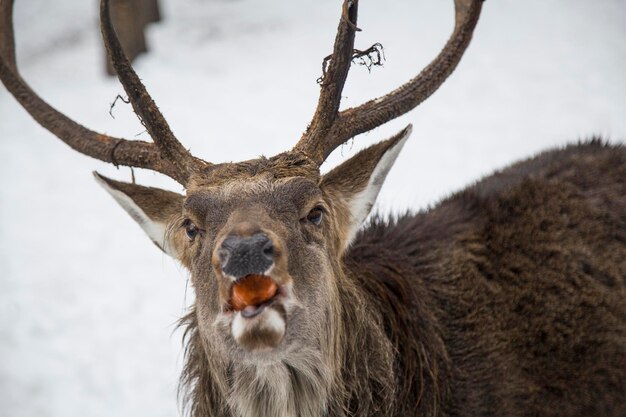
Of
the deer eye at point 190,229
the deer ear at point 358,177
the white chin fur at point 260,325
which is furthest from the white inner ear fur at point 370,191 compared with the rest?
the white chin fur at point 260,325

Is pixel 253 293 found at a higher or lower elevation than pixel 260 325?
higher

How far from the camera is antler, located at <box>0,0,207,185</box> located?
315 centimetres

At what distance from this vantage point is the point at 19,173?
27.3 ft

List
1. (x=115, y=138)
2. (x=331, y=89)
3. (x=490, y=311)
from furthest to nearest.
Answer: (x=115, y=138) < (x=490, y=311) < (x=331, y=89)

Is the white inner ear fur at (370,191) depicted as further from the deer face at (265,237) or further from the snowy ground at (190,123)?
the snowy ground at (190,123)

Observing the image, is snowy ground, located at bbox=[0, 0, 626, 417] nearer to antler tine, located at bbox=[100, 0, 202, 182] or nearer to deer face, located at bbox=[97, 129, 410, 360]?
deer face, located at bbox=[97, 129, 410, 360]

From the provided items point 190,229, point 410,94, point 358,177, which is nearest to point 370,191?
point 358,177

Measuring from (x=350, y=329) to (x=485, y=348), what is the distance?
0.82m

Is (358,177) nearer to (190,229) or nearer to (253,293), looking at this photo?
(190,229)

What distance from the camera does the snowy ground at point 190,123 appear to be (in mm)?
5801

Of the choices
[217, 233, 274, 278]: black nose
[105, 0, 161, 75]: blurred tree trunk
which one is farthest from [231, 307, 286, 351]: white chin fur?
[105, 0, 161, 75]: blurred tree trunk

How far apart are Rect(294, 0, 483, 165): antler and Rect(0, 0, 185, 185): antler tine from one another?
2.40 feet

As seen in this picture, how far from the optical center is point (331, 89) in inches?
124

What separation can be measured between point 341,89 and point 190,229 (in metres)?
1.01
